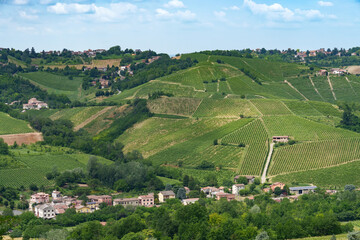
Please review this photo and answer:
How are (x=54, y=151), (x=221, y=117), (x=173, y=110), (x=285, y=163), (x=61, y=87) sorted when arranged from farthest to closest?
1. (x=61, y=87)
2. (x=173, y=110)
3. (x=221, y=117)
4. (x=54, y=151)
5. (x=285, y=163)

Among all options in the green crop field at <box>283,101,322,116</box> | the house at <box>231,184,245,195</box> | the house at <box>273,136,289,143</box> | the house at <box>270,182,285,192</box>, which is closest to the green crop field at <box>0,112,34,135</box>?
the house at <box>273,136,289,143</box>

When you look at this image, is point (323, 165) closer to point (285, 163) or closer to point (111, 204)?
point (285, 163)

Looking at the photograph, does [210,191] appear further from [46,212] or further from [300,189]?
[46,212]

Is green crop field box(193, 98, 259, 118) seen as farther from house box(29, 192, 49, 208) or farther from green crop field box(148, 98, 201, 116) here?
house box(29, 192, 49, 208)

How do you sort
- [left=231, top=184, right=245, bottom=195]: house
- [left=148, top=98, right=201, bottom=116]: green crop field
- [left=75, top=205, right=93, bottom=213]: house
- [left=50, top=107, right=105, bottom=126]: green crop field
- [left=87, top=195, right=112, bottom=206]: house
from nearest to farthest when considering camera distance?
[left=75, top=205, right=93, bottom=213]: house
[left=87, top=195, right=112, bottom=206]: house
[left=231, top=184, right=245, bottom=195]: house
[left=148, top=98, right=201, bottom=116]: green crop field
[left=50, top=107, right=105, bottom=126]: green crop field

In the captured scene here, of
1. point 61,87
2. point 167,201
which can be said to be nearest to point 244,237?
point 167,201

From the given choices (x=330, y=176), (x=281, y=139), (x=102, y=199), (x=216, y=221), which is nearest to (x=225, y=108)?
(x=281, y=139)
